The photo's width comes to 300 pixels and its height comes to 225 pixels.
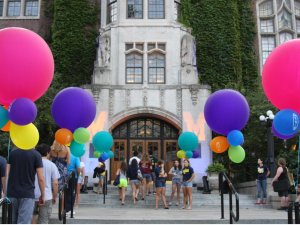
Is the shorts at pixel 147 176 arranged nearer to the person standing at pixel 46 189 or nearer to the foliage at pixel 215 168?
the foliage at pixel 215 168

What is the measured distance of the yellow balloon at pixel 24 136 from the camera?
674 cm

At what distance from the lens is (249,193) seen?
1920cm

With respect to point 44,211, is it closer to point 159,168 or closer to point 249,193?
point 159,168

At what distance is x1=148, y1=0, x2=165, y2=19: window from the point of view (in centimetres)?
2475

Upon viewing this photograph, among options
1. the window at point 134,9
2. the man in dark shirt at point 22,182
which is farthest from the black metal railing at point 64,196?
the window at point 134,9

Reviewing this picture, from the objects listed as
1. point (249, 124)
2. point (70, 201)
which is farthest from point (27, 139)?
point (249, 124)

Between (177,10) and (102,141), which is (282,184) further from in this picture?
(177,10)

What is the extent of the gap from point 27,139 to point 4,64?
1271 mm

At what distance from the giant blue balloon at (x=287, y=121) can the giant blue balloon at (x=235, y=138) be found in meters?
1.55

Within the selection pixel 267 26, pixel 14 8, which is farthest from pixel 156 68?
pixel 14 8

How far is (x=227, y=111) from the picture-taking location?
933 cm

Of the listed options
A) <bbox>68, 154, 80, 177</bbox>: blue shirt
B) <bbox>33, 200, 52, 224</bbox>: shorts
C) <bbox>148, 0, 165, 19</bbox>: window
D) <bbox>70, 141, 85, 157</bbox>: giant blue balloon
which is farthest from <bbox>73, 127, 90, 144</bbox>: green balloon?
<bbox>148, 0, 165, 19</bbox>: window

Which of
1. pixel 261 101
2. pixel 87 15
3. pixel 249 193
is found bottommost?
pixel 249 193

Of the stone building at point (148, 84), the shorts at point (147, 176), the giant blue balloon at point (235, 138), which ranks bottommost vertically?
the shorts at point (147, 176)
